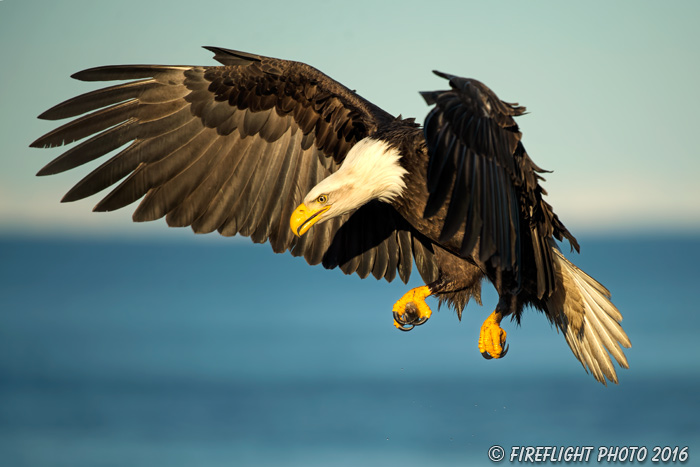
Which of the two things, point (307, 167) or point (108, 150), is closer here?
point (108, 150)

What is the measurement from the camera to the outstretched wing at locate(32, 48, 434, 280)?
4.70 metres

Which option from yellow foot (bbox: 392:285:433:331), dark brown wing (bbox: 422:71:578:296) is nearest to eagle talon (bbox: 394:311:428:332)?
yellow foot (bbox: 392:285:433:331)

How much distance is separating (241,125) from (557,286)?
210 cm

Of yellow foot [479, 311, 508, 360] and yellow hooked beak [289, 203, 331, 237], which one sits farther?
yellow foot [479, 311, 508, 360]

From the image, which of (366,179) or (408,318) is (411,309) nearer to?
(408,318)

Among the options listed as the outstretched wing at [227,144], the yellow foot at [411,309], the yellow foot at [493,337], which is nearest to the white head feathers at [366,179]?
the outstretched wing at [227,144]

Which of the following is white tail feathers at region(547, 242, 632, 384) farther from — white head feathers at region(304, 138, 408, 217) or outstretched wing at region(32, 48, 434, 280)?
white head feathers at region(304, 138, 408, 217)

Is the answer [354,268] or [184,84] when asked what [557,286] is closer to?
[354,268]

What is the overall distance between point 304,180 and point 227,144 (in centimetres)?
52

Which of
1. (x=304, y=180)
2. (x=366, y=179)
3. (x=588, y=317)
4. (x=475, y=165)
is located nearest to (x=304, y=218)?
(x=366, y=179)

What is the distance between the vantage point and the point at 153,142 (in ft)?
16.0

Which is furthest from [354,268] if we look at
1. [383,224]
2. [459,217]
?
[459,217]

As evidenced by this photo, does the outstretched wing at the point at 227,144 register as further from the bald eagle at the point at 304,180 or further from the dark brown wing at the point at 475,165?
the dark brown wing at the point at 475,165

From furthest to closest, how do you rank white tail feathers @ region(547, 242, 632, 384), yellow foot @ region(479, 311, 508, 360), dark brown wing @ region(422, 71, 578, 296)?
white tail feathers @ region(547, 242, 632, 384), yellow foot @ region(479, 311, 508, 360), dark brown wing @ region(422, 71, 578, 296)
